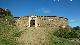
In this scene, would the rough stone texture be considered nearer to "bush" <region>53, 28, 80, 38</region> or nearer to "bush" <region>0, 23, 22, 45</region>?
"bush" <region>0, 23, 22, 45</region>

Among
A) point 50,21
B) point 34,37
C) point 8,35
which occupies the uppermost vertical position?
point 50,21

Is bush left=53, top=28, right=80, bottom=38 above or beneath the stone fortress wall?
beneath

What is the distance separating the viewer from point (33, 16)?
29.2m

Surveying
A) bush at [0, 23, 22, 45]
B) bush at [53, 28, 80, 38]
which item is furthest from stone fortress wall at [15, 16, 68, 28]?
bush at [53, 28, 80, 38]

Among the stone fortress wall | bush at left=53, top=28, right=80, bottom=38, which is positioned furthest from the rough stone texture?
the stone fortress wall

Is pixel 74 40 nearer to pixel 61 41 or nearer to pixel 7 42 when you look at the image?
pixel 61 41

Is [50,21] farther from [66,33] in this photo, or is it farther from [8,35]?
[8,35]

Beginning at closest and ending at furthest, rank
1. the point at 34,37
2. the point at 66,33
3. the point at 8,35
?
the point at 34,37 < the point at 8,35 < the point at 66,33

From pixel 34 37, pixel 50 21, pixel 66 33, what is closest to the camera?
pixel 34 37

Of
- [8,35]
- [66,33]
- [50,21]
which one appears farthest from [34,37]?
[50,21]

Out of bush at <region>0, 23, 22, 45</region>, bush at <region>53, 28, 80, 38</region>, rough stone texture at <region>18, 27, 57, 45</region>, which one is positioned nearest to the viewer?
bush at <region>0, 23, 22, 45</region>

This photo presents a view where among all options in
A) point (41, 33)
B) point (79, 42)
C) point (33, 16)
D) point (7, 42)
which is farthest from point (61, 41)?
point (33, 16)

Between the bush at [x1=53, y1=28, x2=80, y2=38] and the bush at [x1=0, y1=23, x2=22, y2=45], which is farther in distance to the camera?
the bush at [x1=53, y1=28, x2=80, y2=38]

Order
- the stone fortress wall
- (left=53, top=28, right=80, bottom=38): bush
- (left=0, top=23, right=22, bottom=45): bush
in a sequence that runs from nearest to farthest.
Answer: (left=0, top=23, right=22, bottom=45): bush, (left=53, top=28, right=80, bottom=38): bush, the stone fortress wall
